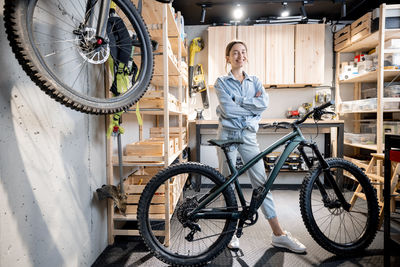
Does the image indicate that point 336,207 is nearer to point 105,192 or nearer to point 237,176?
point 237,176

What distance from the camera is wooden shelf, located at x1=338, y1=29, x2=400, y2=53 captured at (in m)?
2.51

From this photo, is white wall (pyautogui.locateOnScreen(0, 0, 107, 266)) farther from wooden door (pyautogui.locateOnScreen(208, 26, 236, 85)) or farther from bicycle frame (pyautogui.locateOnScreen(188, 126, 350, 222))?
wooden door (pyautogui.locateOnScreen(208, 26, 236, 85))

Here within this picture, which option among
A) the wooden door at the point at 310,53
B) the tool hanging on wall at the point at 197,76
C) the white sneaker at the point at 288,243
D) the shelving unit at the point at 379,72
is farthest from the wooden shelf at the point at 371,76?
the white sneaker at the point at 288,243

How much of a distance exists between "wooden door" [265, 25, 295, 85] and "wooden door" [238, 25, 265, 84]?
0.06m

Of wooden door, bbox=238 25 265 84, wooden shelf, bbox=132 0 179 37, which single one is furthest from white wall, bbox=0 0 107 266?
wooden door, bbox=238 25 265 84

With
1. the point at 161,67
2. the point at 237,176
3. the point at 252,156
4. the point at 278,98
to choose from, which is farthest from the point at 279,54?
the point at 237,176

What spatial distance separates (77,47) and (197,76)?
2293 millimetres

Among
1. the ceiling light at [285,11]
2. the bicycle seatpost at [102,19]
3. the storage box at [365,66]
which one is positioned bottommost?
the bicycle seatpost at [102,19]

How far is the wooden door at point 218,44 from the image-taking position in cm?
318

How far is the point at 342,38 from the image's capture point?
3146mm

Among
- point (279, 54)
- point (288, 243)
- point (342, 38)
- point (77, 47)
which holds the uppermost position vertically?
point (342, 38)

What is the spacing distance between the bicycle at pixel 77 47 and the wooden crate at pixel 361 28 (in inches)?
105

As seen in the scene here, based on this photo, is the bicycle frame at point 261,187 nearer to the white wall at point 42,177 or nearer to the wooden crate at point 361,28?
the white wall at point 42,177

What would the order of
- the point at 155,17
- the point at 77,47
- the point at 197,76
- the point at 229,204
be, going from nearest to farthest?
the point at 77,47
the point at 229,204
the point at 155,17
the point at 197,76
